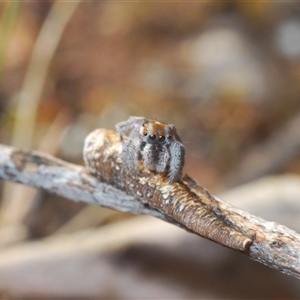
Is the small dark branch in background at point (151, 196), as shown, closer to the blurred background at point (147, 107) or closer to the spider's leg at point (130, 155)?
the spider's leg at point (130, 155)

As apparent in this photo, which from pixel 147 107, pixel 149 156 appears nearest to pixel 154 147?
pixel 149 156

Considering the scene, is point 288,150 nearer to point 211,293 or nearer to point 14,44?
point 211,293

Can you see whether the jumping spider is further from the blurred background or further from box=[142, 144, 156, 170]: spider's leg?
the blurred background

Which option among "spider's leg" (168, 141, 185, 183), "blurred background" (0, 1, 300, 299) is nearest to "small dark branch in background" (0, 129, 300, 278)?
"spider's leg" (168, 141, 185, 183)

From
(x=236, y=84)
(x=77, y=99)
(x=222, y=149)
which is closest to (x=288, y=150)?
(x=222, y=149)

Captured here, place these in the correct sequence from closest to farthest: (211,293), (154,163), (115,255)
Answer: (154,163) < (211,293) < (115,255)

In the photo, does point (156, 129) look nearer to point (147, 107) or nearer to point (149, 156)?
point (149, 156)

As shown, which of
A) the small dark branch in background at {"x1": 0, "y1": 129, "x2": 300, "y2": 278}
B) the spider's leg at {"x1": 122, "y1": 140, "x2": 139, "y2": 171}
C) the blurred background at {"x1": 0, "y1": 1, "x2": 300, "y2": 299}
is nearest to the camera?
the small dark branch in background at {"x1": 0, "y1": 129, "x2": 300, "y2": 278}
